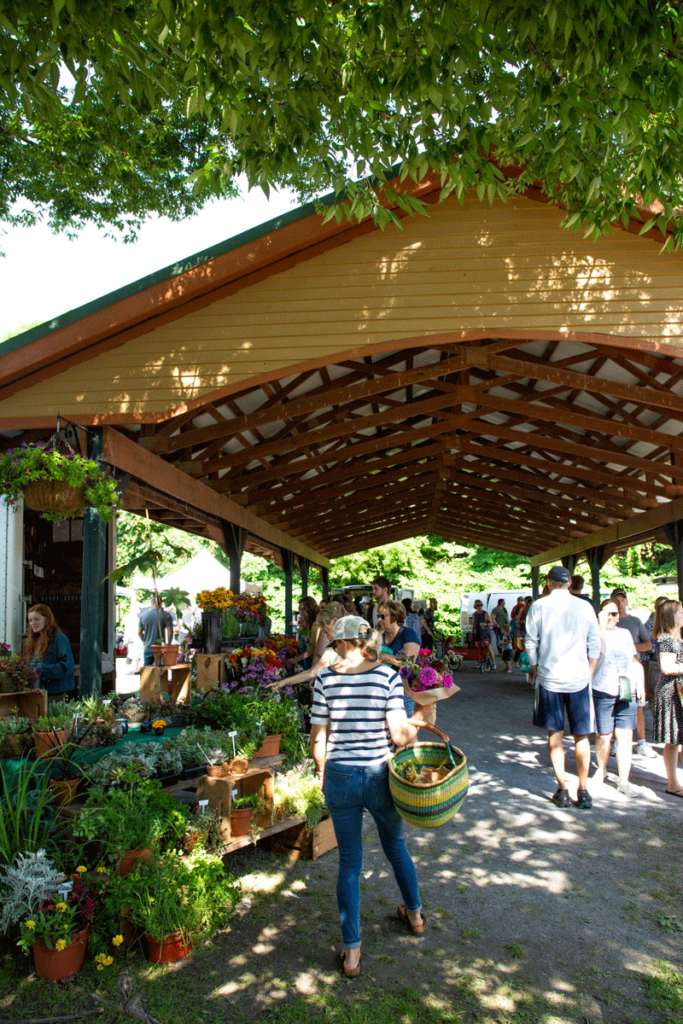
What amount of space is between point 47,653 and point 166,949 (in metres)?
3.12

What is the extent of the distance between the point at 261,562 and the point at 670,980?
31977mm

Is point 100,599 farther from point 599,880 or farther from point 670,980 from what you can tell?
point 670,980

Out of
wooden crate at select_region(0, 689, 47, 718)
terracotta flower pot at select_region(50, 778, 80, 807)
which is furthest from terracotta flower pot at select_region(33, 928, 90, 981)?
wooden crate at select_region(0, 689, 47, 718)

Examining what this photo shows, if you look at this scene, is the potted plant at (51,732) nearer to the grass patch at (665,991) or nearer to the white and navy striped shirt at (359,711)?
the white and navy striped shirt at (359,711)

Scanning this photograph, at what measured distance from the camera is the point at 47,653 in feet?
19.7

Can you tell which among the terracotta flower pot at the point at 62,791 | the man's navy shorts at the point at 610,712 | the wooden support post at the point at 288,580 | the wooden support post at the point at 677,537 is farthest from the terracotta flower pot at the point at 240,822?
the wooden support post at the point at 288,580

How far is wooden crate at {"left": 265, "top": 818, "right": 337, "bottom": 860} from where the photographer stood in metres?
4.91

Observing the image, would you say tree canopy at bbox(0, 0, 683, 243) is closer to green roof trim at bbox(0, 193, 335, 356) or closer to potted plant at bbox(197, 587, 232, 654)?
green roof trim at bbox(0, 193, 335, 356)

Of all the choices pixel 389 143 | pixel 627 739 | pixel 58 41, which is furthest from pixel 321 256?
pixel 627 739

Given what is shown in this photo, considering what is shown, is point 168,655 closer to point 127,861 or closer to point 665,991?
point 127,861

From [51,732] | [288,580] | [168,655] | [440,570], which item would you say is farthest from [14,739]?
[440,570]

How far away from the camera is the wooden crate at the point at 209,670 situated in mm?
6848

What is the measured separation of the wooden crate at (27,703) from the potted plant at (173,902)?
1983 millimetres

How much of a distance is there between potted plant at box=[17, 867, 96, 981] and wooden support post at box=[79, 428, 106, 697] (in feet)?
8.50
